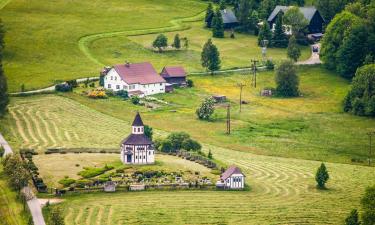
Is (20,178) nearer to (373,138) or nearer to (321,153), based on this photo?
(321,153)

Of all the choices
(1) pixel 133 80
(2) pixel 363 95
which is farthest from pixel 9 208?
(2) pixel 363 95

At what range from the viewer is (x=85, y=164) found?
132 meters

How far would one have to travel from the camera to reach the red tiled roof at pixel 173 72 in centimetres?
18450

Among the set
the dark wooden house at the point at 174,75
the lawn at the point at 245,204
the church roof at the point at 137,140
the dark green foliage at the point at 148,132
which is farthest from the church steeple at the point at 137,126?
the dark wooden house at the point at 174,75

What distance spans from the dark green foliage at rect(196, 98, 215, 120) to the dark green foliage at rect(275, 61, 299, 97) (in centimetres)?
2068

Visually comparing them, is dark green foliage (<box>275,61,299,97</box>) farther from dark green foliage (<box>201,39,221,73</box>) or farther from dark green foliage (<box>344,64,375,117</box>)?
dark green foliage (<box>201,39,221,73</box>)

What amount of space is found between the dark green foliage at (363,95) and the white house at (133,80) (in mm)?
30571

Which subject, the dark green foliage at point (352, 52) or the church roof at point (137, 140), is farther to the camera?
the dark green foliage at point (352, 52)

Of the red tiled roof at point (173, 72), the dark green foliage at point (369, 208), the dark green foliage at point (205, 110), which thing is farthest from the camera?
the red tiled roof at point (173, 72)

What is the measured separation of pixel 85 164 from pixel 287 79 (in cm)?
5662

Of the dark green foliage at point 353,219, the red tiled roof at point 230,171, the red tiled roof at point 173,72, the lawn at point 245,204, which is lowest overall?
the lawn at point 245,204

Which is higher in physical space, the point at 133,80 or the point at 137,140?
the point at 133,80

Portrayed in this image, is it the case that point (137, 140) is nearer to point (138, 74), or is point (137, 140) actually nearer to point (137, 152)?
point (137, 152)

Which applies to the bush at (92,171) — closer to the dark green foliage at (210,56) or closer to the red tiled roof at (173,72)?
the red tiled roof at (173,72)
